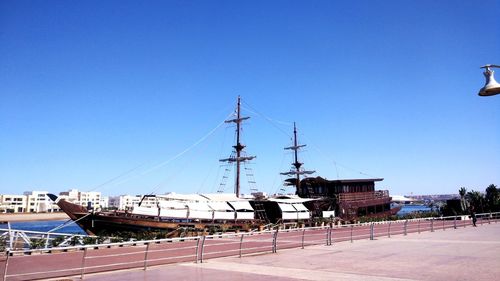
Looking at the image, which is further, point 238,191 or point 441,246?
point 238,191

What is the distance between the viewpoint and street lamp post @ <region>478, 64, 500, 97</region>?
724 cm

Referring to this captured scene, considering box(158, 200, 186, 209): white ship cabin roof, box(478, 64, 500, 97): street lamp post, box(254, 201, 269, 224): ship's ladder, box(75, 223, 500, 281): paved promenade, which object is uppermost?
box(478, 64, 500, 97): street lamp post

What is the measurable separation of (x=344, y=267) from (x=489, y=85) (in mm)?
6175

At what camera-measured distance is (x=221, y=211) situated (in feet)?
115

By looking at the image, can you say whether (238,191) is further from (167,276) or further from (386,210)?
(167,276)

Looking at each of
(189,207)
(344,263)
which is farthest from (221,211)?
(344,263)

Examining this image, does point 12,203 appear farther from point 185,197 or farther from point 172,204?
point 172,204

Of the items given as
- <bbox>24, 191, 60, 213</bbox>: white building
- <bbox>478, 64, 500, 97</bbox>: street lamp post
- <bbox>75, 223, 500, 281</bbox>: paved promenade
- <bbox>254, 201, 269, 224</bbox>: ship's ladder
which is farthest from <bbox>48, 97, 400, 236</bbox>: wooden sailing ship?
<bbox>24, 191, 60, 213</bbox>: white building

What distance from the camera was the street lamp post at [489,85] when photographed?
7238 mm

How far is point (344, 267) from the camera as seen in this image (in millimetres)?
10953

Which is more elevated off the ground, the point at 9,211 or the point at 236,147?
the point at 236,147

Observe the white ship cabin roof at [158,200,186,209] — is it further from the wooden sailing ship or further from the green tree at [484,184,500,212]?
the green tree at [484,184,500,212]

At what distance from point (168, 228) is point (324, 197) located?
25995 millimetres

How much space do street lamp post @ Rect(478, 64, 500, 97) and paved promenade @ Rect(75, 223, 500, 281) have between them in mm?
4430
